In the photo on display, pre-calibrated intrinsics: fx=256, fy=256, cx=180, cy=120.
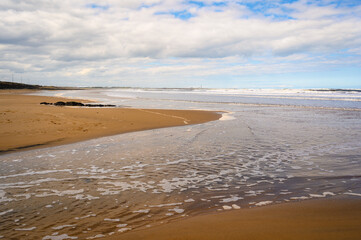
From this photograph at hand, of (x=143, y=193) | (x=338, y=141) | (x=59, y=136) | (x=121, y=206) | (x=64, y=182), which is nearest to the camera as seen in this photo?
Result: (x=121, y=206)

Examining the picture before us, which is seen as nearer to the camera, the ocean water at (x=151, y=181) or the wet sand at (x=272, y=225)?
the wet sand at (x=272, y=225)

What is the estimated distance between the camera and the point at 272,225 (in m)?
3.76

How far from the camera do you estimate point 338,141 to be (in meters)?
10.4

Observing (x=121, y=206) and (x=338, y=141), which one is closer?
(x=121, y=206)

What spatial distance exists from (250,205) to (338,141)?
308 inches

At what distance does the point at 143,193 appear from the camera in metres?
5.11

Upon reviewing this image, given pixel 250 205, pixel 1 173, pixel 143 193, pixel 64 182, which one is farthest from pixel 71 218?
pixel 1 173

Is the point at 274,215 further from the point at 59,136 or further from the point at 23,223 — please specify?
the point at 59,136

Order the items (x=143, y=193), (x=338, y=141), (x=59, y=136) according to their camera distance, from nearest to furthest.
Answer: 1. (x=143, y=193)
2. (x=338, y=141)
3. (x=59, y=136)

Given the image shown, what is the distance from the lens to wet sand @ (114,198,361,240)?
3.49 m

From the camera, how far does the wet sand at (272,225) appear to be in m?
3.49

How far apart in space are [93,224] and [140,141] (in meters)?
6.99

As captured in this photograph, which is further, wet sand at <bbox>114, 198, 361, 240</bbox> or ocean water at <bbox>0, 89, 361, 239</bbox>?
ocean water at <bbox>0, 89, 361, 239</bbox>

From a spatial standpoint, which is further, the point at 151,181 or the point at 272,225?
the point at 151,181
